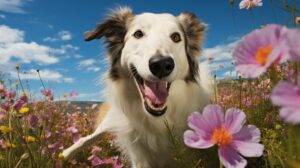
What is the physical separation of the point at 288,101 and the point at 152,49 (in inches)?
130

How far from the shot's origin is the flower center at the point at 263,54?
88 cm

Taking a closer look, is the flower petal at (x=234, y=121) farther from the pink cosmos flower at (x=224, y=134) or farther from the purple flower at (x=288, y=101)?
the purple flower at (x=288, y=101)

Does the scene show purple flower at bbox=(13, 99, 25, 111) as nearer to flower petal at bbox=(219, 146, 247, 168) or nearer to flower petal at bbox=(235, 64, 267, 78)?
flower petal at bbox=(219, 146, 247, 168)

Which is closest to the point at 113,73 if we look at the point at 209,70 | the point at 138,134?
the point at 138,134

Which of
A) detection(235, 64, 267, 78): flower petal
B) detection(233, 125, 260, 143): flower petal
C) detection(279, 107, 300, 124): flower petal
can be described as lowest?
detection(233, 125, 260, 143): flower petal

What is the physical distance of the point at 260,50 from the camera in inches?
35.4

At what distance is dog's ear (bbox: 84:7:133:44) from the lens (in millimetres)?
5104

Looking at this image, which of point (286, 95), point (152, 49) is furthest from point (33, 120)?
point (286, 95)

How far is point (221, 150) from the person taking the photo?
3.93 ft

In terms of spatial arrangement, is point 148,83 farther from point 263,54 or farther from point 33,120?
point 263,54

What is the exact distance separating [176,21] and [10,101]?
230 centimetres

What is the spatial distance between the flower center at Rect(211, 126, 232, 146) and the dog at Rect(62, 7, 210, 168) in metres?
2.57

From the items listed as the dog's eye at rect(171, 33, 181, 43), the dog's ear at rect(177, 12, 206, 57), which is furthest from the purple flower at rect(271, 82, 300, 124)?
the dog's ear at rect(177, 12, 206, 57)

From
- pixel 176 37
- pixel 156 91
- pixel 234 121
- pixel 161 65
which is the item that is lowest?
pixel 234 121
